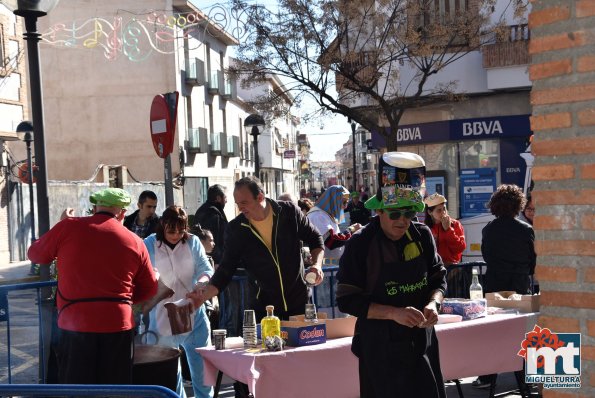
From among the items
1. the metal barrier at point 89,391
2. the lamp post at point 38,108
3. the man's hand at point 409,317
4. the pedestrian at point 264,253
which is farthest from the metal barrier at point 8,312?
the metal barrier at point 89,391

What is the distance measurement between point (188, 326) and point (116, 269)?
0.94 meters

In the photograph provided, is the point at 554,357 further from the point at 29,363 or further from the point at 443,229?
the point at 29,363

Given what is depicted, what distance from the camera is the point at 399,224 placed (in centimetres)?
426

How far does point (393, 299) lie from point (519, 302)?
2.50m

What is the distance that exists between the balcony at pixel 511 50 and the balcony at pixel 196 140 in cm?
1588

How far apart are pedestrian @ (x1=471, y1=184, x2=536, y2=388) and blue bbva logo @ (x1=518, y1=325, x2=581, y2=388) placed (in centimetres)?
298

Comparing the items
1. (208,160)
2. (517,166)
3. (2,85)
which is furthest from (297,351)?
(208,160)

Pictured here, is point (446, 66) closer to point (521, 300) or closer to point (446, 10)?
point (446, 10)

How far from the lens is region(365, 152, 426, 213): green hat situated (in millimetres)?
4273

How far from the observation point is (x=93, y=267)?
4.72 metres

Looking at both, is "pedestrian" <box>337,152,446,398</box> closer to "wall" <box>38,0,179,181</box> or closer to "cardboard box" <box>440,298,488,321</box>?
"cardboard box" <box>440,298,488,321</box>

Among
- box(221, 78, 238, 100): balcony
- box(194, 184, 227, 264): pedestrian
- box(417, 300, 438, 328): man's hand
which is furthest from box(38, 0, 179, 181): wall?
box(417, 300, 438, 328): man's hand

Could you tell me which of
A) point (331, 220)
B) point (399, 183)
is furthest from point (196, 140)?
point (399, 183)

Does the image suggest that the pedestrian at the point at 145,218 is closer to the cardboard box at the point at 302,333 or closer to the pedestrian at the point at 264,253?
the pedestrian at the point at 264,253
